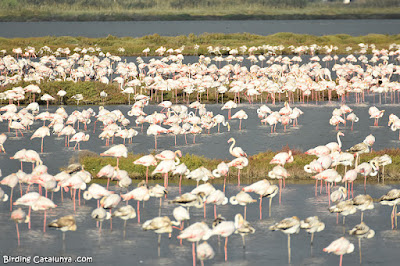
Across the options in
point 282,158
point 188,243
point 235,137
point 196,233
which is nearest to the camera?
point 196,233

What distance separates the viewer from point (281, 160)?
17594 millimetres

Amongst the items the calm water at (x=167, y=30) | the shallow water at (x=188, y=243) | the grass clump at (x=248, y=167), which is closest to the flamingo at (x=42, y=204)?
the shallow water at (x=188, y=243)

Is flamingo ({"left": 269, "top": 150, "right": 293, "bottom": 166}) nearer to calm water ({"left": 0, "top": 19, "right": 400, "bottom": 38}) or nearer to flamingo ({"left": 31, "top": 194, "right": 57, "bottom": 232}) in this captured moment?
flamingo ({"left": 31, "top": 194, "right": 57, "bottom": 232})

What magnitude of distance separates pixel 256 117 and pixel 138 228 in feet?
50.4

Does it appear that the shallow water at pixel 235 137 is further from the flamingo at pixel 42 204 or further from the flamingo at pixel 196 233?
the flamingo at pixel 196 233

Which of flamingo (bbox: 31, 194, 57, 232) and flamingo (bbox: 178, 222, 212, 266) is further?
flamingo (bbox: 31, 194, 57, 232)

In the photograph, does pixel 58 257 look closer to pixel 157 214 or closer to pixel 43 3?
pixel 157 214

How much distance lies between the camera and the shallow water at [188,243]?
12.9 metres

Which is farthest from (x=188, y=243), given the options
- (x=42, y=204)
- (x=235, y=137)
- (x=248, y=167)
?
(x=235, y=137)

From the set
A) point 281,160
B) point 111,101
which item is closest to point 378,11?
point 111,101

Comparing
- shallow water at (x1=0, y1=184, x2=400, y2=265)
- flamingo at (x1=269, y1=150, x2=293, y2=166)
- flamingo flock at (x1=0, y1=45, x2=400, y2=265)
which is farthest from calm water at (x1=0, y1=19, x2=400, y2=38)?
shallow water at (x1=0, y1=184, x2=400, y2=265)

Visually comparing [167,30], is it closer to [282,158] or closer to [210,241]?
[282,158]

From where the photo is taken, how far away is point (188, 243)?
44.4ft

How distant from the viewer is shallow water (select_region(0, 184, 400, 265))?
12891 millimetres
